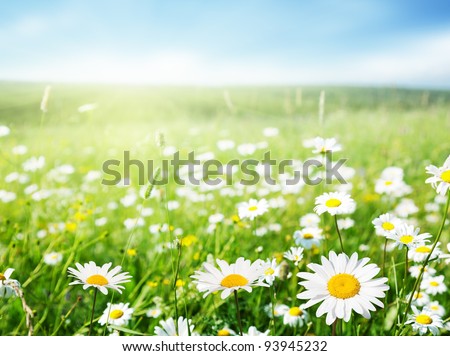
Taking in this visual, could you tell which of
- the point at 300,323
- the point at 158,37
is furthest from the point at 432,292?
the point at 158,37

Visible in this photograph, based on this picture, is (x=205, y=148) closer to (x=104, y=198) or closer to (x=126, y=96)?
(x=104, y=198)

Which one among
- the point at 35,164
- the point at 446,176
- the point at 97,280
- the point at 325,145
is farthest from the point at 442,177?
the point at 35,164

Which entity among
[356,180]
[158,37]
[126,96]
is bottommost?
[356,180]

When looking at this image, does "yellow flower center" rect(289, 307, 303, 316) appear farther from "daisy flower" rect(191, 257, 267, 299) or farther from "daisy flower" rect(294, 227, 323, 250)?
"daisy flower" rect(191, 257, 267, 299)

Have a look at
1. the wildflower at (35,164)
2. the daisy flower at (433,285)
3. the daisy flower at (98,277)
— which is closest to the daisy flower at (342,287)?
the daisy flower at (98,277)

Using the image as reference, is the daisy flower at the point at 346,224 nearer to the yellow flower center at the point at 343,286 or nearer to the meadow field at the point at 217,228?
the meadow field at the point at 217,228
